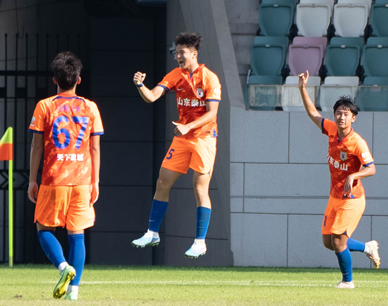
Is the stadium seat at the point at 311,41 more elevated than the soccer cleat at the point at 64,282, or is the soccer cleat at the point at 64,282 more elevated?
the stadium seat at the point at 311,41

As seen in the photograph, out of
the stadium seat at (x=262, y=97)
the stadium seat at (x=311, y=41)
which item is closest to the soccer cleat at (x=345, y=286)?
the stadium seat at (x=262, y=97)

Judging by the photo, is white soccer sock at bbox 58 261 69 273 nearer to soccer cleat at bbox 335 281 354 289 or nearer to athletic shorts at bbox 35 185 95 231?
athletic shorts at bbox 35 185 95 231

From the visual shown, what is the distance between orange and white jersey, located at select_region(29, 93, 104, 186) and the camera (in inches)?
214

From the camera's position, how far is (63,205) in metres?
5.49

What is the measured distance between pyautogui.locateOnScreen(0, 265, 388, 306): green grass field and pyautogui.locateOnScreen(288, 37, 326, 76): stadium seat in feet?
10.7

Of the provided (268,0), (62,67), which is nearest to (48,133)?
(62,67)

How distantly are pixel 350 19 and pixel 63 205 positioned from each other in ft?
25.8

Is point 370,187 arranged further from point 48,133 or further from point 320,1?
point 48,133

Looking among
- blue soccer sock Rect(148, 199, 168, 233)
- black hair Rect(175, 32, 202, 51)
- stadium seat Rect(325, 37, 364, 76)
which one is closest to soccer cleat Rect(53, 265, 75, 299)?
blue soccer sock Rect(148, 199, 168, 233)

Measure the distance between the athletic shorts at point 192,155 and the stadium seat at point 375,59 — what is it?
18.0ft

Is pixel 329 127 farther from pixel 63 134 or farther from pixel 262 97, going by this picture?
pixel 262 97

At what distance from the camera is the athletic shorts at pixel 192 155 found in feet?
22.0

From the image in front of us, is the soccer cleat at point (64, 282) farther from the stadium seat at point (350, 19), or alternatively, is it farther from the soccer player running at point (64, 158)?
the stadium seat at point (350, 19)

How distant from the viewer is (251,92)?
1066cm
